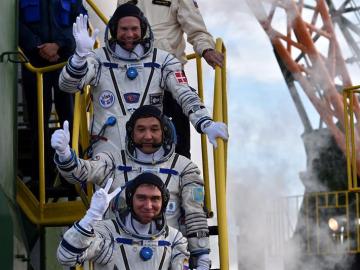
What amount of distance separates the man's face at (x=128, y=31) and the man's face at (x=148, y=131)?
76 cm

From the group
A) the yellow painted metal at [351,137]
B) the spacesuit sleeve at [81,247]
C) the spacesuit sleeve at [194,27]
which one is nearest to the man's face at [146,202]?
the spacesuit sleeve at [81,247]

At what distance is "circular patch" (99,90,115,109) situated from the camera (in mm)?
7457

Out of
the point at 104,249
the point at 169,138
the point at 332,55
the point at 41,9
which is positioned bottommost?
the point at 104,249

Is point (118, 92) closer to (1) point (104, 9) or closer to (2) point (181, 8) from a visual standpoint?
(2) point (181, 8)

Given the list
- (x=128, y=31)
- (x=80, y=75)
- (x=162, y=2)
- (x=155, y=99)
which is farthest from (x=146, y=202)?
(x=162, y=2)

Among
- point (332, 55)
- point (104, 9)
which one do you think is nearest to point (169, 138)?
point (104, 9)

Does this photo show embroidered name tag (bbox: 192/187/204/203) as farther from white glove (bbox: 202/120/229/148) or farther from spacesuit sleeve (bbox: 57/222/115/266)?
spacesuit sleeve (bbox: 57/222/115/266)

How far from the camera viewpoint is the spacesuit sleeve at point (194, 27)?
813cm

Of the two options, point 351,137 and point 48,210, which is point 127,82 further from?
point 351,137

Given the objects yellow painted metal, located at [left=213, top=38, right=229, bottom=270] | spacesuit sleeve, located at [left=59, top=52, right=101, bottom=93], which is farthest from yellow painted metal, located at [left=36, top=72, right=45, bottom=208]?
yellow painted metal, located at [left=213, top=38, right=229, bottom=270]

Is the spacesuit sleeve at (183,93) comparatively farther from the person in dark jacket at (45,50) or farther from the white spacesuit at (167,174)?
the person in dark jacket at (45,50)

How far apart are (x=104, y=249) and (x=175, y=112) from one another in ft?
6.27

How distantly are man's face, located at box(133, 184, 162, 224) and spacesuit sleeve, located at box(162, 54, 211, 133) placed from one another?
3.37 feet

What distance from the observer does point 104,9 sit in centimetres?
1109
